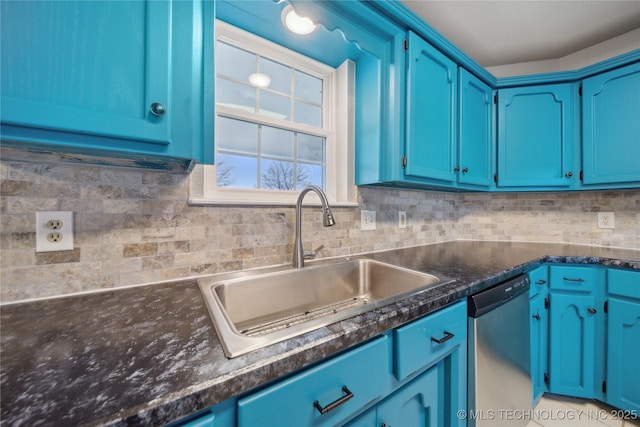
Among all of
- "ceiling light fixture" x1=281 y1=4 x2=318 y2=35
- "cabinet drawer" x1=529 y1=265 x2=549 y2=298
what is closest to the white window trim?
"ceiling light fixture" x1=281 y1=4 x2=318 y2=35

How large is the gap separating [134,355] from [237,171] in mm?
897

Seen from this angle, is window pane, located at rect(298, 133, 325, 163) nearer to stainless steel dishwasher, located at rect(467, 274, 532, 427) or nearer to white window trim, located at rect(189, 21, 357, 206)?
white window trim, located at rect(189, 21, 357, 206)

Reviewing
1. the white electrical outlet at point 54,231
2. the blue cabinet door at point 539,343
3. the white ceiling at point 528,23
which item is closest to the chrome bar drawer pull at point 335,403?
the white electrical outlet at point 54,231

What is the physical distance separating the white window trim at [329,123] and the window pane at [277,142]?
0.04 metres

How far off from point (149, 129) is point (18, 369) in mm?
510

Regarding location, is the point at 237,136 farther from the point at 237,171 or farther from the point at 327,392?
the point at 327,392

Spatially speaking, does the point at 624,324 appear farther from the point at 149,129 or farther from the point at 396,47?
the point at 149,129

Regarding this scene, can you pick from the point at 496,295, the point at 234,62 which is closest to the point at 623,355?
the point at 496,295

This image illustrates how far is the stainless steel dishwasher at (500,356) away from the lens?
92 centimetres

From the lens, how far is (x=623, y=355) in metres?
1.30

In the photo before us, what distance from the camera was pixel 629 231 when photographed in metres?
1.68

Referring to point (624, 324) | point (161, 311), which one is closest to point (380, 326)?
point (161, 311)

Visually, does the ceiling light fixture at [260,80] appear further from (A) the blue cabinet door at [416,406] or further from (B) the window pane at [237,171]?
(A) the blue cabinet door at [416,406]

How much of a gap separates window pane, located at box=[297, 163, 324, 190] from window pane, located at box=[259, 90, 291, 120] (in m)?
0.30
